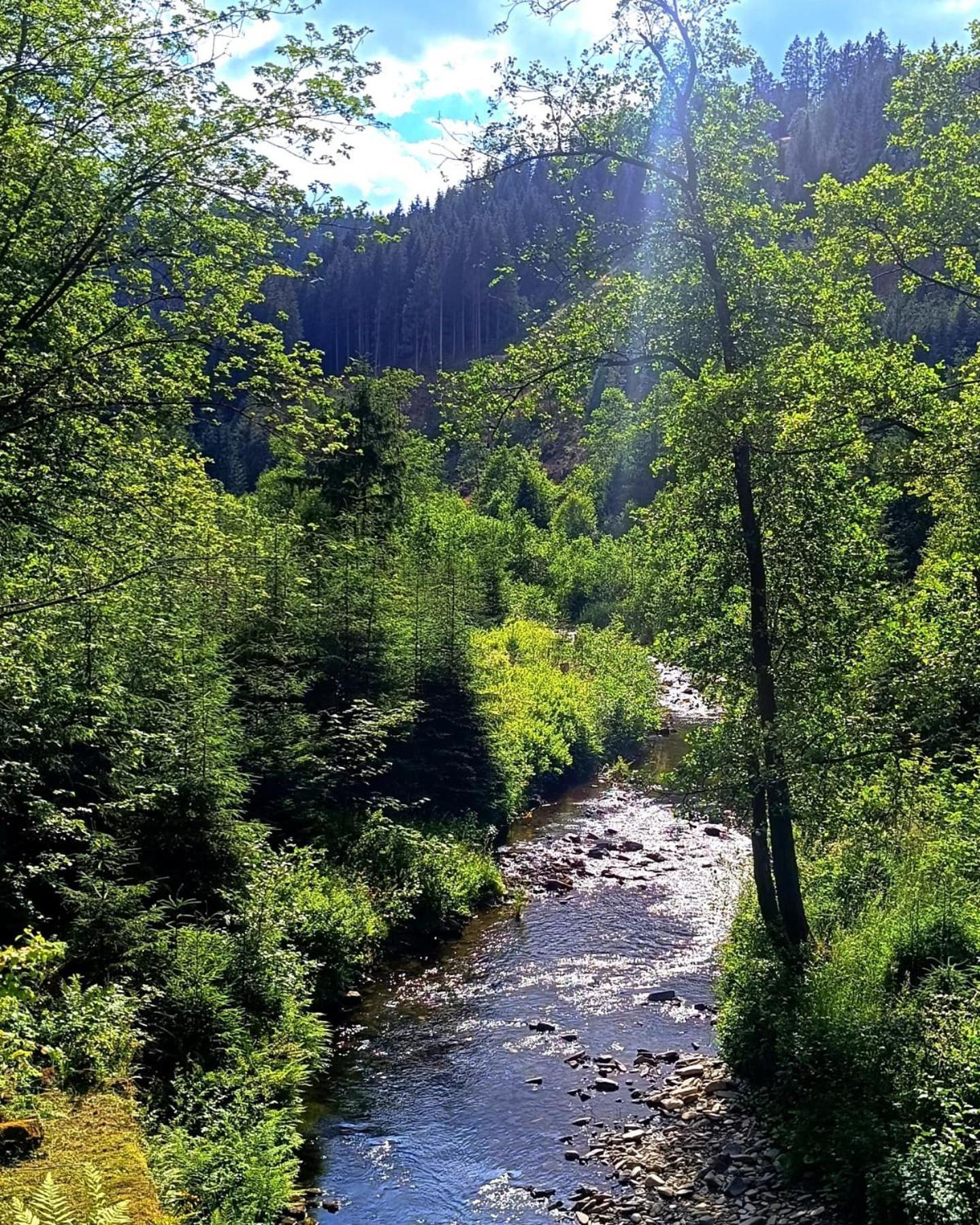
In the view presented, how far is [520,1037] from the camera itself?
13930 mm

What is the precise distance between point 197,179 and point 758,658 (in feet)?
29.0

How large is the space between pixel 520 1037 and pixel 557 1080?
4.33 ft

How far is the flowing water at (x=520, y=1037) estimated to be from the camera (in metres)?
10.7

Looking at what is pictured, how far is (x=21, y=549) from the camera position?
919 cm

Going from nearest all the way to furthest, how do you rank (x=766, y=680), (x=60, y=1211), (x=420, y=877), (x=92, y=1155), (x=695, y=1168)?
(x=60, y=1211)
(x=92, y=1155)
(x=695, y=1168)
(x=766, y=680)
(x=420, y=877)

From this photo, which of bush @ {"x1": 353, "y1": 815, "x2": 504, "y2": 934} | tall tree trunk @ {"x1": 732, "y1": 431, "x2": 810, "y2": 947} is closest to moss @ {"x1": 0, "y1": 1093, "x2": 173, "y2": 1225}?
tall tree trunk @ {"x1": 732, "y1": 431, "x2": 810, "y2": 947}

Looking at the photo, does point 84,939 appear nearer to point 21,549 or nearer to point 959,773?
point 21,549

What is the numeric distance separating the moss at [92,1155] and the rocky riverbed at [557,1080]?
11.3ft

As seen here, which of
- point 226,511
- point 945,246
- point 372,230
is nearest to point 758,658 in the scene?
point 945,246

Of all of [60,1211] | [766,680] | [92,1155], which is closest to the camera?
[60,1211]

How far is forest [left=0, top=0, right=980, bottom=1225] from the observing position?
7.52 m

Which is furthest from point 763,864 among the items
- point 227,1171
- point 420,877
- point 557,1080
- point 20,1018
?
point 20,1018

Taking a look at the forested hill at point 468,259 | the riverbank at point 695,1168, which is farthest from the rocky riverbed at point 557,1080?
the forested hill at point 468,259

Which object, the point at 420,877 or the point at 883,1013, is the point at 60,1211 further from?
the point at 420,877
